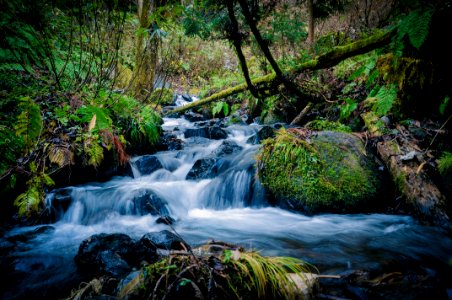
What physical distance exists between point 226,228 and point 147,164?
10.6 feet

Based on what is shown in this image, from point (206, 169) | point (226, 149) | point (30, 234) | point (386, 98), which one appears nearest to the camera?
point (386, 98)

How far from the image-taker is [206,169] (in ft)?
21.1

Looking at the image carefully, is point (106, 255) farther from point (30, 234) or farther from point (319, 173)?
point (319, 173)

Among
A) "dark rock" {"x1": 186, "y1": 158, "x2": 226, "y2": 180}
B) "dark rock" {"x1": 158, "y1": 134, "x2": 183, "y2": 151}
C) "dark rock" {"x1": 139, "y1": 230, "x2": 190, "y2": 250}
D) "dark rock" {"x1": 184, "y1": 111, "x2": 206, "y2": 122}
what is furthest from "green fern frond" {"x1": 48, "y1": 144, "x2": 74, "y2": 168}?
"dark rock" {"x1": 184, "y1": 111, "x2": 206, "y2": 122}

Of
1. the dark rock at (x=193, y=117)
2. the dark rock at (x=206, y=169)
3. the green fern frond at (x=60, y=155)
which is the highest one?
the dark rock at (x=193, y=117)

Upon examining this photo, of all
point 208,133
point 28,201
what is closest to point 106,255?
point 28,201

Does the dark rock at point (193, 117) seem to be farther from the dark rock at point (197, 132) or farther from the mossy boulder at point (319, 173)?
the mossy boulder at point (319, 173)

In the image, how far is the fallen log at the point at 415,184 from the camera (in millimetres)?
3754

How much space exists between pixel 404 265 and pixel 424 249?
2.05 feet

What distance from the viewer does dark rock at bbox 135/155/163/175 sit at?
22.1 feet

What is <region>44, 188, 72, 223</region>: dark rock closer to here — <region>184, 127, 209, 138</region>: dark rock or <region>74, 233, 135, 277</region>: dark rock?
<region>74, 233, 135, 277</region>: dark rock

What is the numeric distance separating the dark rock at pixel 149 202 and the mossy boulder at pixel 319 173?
1.94 meters

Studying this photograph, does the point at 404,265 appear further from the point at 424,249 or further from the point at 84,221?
the point at 84,221

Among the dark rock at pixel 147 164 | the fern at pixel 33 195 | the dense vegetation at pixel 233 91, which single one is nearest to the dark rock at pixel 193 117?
the dense vegetation at pixel 233 91
